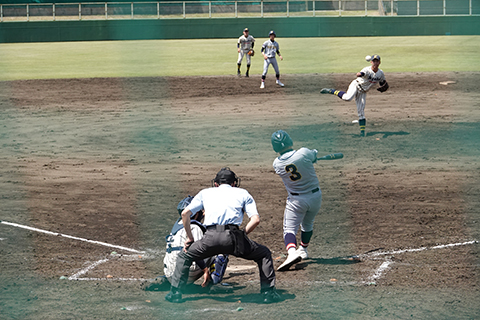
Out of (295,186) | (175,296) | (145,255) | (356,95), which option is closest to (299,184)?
(295,186)

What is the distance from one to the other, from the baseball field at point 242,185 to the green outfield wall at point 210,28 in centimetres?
1690

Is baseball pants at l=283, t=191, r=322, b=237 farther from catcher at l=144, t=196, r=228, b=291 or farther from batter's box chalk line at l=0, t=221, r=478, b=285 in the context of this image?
catcher at l=144, t=196, r=228, b=291

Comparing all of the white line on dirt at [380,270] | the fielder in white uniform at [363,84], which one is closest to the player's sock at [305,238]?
the white line on dirt at [380,270]

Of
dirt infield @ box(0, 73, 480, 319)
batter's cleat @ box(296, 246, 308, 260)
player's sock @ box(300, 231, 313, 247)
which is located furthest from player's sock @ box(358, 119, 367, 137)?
batter's cleat @ box(296, 246, 308, 260)

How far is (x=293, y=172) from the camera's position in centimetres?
734

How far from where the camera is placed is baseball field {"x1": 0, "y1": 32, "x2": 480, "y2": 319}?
644 centimetres

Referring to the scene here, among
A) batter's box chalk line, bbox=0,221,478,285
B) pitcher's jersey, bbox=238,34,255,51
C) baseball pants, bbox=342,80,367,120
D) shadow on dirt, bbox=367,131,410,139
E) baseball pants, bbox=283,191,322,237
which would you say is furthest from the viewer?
pitcher's jersey, bbox=238,34,255,51

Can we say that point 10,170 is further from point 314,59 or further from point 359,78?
point 314,59

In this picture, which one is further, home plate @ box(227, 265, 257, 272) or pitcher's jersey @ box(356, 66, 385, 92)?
pitcher's jersey @ box(356, 66, 385, 92)

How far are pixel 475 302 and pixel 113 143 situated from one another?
36.8 ft

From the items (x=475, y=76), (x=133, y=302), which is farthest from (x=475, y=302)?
(x=475, y=76)

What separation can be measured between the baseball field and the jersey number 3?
1153 millimetres

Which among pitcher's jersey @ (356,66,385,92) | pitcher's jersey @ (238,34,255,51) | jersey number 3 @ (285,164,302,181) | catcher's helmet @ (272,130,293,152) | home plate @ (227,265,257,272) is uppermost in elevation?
pitcher's jersey @ (238,34,255,51)

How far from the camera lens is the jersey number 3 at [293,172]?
7305 mm
